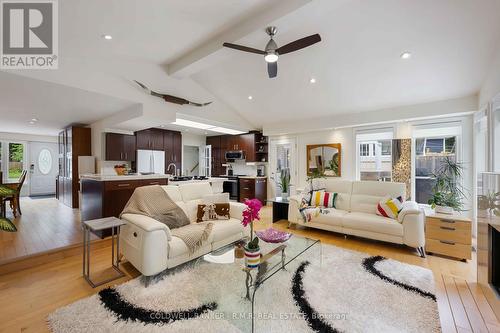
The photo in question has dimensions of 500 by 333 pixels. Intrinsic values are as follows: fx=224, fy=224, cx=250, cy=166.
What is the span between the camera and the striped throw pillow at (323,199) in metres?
4.16

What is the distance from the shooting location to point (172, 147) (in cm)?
699

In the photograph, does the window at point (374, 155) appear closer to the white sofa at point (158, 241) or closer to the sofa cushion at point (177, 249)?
the white sofa at point (158, 241)

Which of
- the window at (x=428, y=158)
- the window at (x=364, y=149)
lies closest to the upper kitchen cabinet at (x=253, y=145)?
the window at (x=364, y=149)

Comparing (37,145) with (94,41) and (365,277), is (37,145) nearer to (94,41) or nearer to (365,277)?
(94,41)

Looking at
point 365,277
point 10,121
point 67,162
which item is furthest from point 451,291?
point 10,121

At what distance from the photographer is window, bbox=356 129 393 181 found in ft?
15.8

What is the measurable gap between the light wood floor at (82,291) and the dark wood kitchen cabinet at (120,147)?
9.63 ft

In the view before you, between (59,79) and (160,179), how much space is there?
221 cm

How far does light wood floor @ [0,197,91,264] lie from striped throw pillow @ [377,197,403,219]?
4.52 metres

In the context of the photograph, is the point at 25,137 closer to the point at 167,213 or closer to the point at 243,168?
the point at 243,168

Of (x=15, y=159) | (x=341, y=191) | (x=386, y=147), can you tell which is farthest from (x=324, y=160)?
(x=15, y=159)

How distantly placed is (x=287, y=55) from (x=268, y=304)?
11.3ft

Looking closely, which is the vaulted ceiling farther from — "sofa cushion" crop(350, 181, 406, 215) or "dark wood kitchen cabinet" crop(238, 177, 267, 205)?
"dark wood kitchen cabinet" crop(238, 177, 267, 205)

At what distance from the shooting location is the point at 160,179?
452 centimetres
